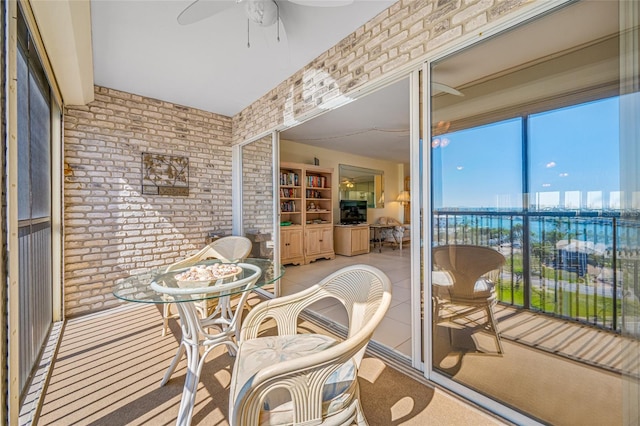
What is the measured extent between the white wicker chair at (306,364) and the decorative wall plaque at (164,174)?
2903 mm

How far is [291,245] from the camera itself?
516 centimetres

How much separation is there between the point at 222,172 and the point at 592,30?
4067 millimetres

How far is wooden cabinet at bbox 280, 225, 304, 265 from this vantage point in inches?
200

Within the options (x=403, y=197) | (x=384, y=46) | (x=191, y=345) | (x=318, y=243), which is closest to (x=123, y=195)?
(x=191, y=345)

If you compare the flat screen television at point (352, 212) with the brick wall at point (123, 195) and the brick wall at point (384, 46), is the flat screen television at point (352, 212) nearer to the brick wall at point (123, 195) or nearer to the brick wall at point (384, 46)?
the brick wall at point (123, 195)

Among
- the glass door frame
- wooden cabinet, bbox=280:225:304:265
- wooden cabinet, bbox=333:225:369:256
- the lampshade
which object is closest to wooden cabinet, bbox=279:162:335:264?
wooden cabinet, bbox=280:225:304:265

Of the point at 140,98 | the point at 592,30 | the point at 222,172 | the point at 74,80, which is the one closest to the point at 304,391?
the point at 592,30

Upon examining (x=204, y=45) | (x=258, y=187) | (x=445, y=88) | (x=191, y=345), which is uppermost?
(x=204, y=45)

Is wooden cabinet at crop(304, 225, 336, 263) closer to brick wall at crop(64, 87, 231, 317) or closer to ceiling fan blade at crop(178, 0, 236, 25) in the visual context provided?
brick wall at crop(64, 87, 231, 317)

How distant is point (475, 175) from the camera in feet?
5.28

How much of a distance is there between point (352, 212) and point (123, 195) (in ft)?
15.6

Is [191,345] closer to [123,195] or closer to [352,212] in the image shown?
[123,195]

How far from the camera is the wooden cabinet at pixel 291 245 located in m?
5.07

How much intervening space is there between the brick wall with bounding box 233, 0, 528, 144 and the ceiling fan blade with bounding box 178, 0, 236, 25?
3.38ft
